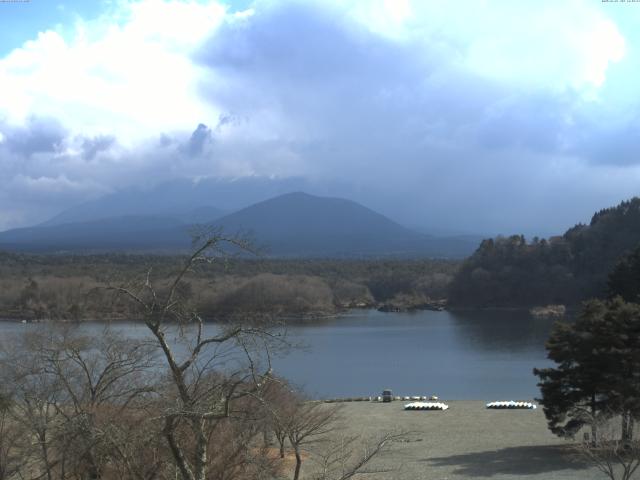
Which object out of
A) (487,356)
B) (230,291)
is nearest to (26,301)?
(230,291)

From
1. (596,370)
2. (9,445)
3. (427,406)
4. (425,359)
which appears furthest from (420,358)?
(9,445)

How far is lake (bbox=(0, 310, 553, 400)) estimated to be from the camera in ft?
101

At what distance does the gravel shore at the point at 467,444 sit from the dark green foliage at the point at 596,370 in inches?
39.5

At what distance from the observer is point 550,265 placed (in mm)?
73750

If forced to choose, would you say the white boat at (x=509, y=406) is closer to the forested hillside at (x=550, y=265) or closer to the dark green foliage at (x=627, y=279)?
the dark green foliage at (x=627, y=279)

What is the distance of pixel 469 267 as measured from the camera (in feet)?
261

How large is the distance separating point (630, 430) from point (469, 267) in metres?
65.2

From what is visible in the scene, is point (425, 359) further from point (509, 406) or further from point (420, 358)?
Answer: point (509, 406)

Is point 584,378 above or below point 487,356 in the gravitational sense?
above

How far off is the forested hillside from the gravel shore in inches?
1772

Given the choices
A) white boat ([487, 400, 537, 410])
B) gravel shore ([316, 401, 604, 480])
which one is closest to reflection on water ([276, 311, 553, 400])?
gravel shore ([316, 401, 604, 480])

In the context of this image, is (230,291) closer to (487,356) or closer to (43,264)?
(487,356)

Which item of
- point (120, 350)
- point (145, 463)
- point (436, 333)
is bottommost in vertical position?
point (436, 333)

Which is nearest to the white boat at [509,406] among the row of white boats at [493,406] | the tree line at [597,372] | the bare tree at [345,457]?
the row of white boats at [493,406]
